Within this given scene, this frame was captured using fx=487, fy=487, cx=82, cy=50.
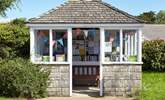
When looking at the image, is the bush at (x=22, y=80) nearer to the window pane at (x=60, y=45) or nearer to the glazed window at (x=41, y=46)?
the glazed window at (x=41, y=46)

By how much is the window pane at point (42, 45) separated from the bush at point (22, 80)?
687mm

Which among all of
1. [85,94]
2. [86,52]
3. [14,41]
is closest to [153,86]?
[86,52]

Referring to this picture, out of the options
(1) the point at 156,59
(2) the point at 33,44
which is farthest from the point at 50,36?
(1) the point at 156,59

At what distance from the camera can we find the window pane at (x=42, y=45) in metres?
17.9

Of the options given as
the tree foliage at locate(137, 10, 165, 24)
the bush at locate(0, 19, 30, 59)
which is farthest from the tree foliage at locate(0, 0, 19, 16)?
the tree foliage at locate(137, 10, 165, 24)

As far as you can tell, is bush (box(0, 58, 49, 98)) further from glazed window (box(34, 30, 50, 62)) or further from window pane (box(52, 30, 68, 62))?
window pane (box(52, 30, 68, 62))

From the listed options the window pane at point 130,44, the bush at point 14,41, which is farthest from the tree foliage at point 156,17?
the window pane at point 130,44

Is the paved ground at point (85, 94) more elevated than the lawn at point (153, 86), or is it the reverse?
the lawn at point (153, 86)

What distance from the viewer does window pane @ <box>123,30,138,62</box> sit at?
702 inches

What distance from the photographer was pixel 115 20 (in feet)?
58.0

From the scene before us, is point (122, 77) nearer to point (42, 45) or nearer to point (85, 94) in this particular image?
point (85, 94)

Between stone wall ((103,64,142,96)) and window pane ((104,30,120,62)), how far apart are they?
1.25ft

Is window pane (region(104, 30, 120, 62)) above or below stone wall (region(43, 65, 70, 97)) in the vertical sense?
above

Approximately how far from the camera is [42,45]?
18172 mm
